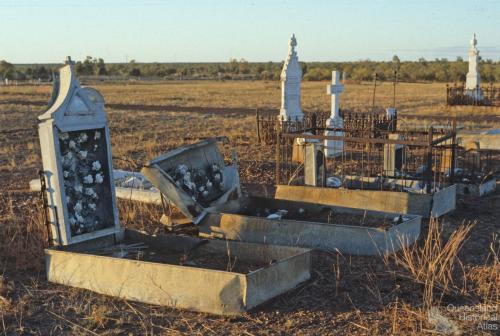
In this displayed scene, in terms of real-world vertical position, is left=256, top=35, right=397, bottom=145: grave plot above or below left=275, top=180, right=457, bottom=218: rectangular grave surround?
above

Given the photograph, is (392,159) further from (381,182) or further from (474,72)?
(474,72)

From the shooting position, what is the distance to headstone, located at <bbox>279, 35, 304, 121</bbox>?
52.8ft

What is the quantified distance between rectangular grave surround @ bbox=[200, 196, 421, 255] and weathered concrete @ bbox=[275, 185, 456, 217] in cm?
40

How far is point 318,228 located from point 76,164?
2.70 meters

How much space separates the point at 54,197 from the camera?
21.2 ft

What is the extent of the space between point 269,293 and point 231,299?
1.22 ft

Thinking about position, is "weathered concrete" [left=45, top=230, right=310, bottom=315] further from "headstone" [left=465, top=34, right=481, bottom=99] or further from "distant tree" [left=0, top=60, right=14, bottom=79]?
"distant tree" [left=0, top=60, right=14, bottom=79]

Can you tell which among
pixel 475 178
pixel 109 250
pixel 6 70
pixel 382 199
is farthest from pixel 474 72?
pixel 6 70

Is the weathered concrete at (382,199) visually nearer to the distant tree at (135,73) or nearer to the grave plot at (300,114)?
the grave plot at (300,114)

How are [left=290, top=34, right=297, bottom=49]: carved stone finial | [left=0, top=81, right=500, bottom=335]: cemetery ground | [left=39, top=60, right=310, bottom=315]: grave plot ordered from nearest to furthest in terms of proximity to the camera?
1. [left=0, top=81, right=500, bottom=335]: cemetery ground
2. [left=39, top=60, right=310, bottom=315]: grave plot
3. [left=290, top=34, right=297, bottom=49]: carved stone finial

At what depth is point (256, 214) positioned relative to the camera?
27.1 ft

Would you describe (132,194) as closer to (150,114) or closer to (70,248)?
(70,248)

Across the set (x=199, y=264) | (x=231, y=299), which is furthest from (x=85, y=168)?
(x=231, y=299)

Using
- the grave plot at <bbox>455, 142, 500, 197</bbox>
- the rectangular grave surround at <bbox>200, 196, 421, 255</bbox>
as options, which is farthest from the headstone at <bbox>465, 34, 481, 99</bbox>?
the rectangular grave surround at <bbox>200, 196, 421, 255</bbox>
